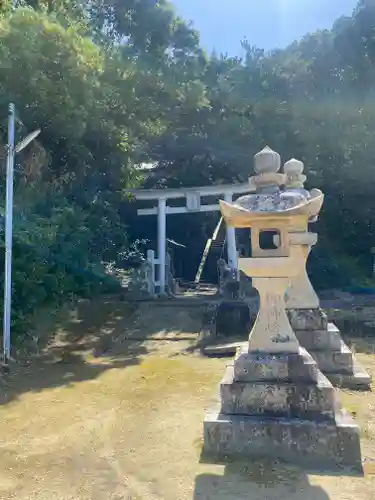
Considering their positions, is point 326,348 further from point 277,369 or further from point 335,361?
point 277,369

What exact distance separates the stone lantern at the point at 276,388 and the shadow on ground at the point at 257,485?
0.22 metres

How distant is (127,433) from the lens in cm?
461

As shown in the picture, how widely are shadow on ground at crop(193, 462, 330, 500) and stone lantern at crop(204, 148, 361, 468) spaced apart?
0.22 m

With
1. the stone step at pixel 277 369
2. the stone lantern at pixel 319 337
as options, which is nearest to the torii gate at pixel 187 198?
the stone lantern at pixel 319 337

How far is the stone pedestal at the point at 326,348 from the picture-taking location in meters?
6.22

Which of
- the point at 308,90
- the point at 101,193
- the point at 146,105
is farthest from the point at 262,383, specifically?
the point at 308,90

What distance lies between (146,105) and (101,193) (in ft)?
12.4

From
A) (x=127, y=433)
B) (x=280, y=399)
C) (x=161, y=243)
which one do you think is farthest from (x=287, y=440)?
(x=161, y=243)

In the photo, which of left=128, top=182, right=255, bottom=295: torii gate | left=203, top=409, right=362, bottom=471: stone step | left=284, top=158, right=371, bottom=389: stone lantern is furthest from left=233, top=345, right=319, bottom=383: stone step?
left=128, top=182, right=255, bottom=295: torii gate

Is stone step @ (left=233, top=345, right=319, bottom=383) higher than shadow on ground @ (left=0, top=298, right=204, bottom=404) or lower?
higher

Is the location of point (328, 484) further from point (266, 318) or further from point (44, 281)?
point (44, 281)

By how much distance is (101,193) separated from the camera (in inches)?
464

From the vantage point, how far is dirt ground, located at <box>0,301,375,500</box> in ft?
11.4

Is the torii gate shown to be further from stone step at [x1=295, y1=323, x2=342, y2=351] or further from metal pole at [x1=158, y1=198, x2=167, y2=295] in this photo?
stone step at [x1=295, y1=323, x2=342, y2=351]
